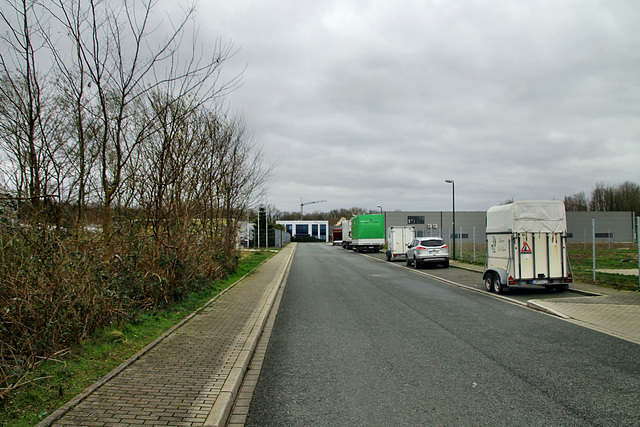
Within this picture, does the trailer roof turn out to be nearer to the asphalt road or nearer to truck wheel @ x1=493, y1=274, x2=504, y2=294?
truck wheel @ x1=493, y1=274, x2=504, y2=294

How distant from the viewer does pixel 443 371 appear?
18.9 ft

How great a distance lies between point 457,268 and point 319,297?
14054mm

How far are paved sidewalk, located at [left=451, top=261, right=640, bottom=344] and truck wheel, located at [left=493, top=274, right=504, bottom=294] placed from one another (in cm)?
26

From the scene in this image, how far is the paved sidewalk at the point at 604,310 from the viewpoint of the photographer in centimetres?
839

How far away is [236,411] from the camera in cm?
451

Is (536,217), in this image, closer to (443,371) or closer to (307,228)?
(443,371)

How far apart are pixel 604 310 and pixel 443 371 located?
6.69 meters

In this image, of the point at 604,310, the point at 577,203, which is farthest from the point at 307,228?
the point at 604,310

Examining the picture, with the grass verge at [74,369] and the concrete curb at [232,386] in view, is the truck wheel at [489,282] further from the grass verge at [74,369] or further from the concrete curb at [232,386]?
the grass verge at [74,369]

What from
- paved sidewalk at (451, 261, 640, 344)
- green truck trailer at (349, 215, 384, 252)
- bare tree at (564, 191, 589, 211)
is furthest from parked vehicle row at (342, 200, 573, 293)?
bare tree at (564, 191, 589, 211)

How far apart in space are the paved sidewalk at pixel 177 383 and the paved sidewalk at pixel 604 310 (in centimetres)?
647

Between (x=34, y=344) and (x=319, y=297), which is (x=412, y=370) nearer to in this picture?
(x=34, y=344)

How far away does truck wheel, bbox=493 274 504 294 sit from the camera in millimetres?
13911

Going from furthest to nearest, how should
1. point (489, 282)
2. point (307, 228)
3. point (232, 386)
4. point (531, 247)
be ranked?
1. point (307, 228)
2. point (489, 282)
3. point (531, 247)
4. point (232, 386)
